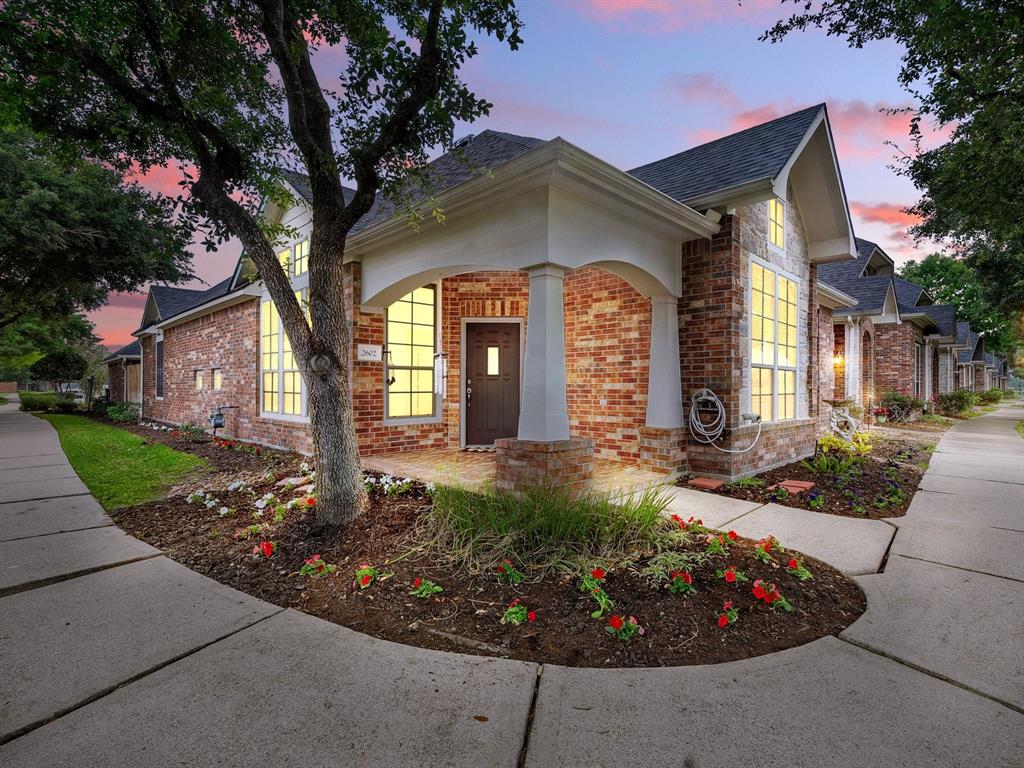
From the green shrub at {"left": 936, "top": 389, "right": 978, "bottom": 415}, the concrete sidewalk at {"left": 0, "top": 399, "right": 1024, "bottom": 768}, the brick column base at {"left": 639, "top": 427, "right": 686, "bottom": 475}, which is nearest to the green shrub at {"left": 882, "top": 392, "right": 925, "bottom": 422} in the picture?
the green shrub at {"left": 936, "top": 389, "right": 978, "bottom": 415}

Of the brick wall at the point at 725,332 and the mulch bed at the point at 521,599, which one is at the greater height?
the brick wall at the point at 725,332

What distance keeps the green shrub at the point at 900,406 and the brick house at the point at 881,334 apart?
0.50 meters

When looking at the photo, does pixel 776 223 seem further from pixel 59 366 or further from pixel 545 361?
pixel 59 366

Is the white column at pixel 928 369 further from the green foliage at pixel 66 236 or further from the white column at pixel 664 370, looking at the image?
the green foliage at pixel 66 236

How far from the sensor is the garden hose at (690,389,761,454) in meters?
5.33

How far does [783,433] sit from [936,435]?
7.63 m

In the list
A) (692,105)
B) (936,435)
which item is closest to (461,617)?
(692,105)

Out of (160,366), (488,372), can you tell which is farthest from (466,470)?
(160,366)

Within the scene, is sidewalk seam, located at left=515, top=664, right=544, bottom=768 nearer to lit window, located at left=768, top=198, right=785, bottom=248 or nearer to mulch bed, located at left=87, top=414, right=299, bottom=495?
mulch bed, located at left=87, top=414, right=299, bottom=495

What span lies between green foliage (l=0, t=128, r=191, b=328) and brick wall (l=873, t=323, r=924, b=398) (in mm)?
19562

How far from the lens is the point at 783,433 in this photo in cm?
639

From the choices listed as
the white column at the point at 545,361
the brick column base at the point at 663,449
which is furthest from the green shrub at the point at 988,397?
the white column at the point at 545,361

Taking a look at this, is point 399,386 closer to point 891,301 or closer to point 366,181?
point 366,181

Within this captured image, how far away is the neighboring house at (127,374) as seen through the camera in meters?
19.4
